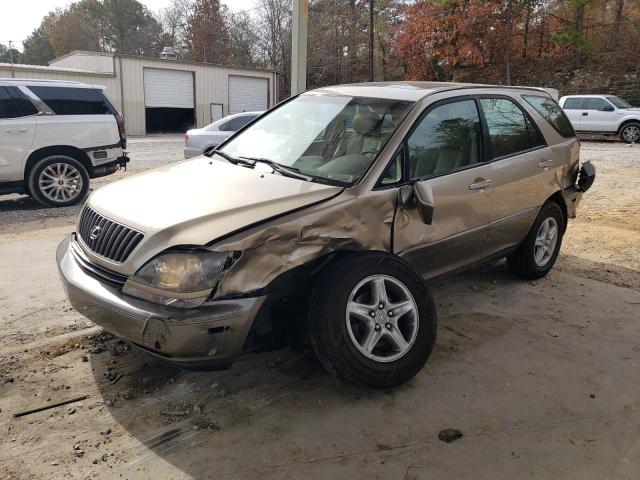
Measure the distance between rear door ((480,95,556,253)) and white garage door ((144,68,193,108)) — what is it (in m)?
29.1

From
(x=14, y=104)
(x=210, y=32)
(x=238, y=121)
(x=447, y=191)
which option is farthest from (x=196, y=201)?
(x=210, y=32)

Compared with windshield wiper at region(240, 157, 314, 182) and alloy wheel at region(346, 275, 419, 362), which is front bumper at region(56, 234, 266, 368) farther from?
windshield wiper at region(240, 157, 314, 182)

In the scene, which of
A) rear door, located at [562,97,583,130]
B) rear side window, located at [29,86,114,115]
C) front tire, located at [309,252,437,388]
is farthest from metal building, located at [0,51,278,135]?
front tire, located at [309,252,437,388]

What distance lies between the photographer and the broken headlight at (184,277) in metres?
2.72

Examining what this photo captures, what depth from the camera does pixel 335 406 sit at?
121 inches

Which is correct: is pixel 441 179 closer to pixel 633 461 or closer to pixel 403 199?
pixel 403 199

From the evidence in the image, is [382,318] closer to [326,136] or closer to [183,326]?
[183,326]

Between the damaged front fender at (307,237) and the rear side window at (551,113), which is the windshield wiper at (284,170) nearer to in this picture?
the damaged front fender at (307,237)

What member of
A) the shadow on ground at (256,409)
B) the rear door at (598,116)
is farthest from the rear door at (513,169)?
the rear door at (598,116)

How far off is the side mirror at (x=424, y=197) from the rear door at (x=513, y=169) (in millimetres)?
989

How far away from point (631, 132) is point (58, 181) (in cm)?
1993

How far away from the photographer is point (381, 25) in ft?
125

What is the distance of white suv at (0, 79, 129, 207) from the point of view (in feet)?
26.6

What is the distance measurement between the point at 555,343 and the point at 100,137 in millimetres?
7532
